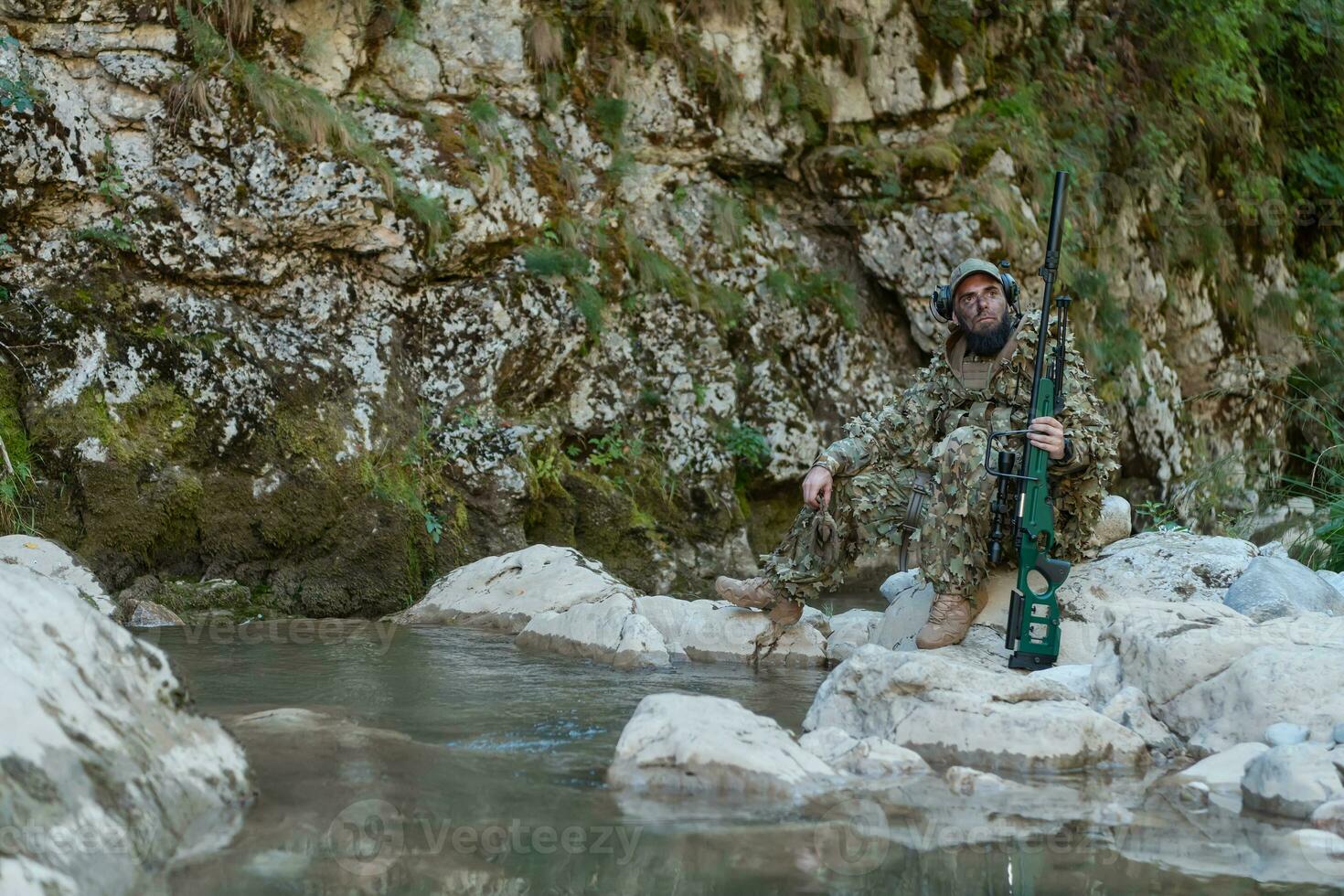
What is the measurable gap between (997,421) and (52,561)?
453cm

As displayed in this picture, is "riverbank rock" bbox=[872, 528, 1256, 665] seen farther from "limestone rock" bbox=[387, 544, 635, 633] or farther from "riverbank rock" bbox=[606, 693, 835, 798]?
"riverbank rock" bbox=[606, 693, 835, 798]

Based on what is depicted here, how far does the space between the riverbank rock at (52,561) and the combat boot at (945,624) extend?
372 cm

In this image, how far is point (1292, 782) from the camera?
3.24m

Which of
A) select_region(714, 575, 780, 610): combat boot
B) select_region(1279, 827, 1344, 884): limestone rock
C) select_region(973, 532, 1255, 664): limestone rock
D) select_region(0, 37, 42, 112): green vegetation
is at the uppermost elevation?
select_region(0, 37, 42, 112): green vegetation

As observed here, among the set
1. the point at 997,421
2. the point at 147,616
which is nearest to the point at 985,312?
the point at 997,421

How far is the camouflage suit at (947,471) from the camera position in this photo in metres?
5.25

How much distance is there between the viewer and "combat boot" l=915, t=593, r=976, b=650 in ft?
17.2

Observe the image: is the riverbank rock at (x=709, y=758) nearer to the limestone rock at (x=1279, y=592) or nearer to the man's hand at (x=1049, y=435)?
the man's hand at (x=1049, y=435)

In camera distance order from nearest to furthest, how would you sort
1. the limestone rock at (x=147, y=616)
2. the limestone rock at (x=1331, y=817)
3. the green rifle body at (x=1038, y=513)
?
the limestone rock at (x=1331, y=817) < the green rifle body at (x=1038, y=513) < the limestone rock at (x=147, y=616)

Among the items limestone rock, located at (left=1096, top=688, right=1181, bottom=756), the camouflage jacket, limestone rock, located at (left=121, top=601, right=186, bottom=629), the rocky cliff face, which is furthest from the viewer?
the rocky cliff face

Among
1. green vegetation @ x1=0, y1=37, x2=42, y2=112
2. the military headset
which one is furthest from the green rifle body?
green vegetation @ x1=0, y1=37, x2=42, y2=112

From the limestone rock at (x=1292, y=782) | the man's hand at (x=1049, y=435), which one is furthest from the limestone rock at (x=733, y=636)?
the limestone rock at (x=1292, y=782)

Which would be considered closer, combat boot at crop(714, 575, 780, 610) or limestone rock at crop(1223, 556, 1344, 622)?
limestone rock at crop(1223, 556, 1344, 622)
